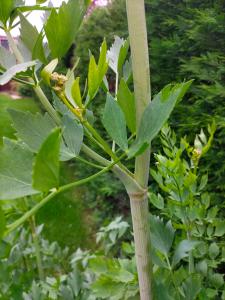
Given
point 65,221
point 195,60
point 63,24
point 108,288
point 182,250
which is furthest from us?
point 65,221

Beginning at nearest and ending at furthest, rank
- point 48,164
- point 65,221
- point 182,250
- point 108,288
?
point 48,164, point 182,250, point 108,288, point 65,221

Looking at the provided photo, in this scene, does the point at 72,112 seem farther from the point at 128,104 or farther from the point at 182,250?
the point at 182,250

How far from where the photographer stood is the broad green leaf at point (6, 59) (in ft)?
1.45

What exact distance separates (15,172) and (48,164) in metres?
0.08

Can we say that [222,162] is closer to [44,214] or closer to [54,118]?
[54,118]

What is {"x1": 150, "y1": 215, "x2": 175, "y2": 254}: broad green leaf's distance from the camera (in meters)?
0.70

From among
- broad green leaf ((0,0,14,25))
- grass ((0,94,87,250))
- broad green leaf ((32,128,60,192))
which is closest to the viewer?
broad green leaf ((32,128,60,192))

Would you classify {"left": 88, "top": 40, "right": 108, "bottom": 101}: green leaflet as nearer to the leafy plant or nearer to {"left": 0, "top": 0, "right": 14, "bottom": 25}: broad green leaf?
the leafy plant

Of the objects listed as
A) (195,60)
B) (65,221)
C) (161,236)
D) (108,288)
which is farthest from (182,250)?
(65,221)

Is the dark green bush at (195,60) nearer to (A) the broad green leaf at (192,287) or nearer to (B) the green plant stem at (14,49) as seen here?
(A) the broad green leaf at (192,287)

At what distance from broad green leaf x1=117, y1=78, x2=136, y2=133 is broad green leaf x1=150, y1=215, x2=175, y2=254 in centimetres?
29

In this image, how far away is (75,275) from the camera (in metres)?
1.07

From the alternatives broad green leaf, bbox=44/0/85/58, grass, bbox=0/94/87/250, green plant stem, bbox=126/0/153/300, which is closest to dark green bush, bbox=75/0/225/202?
green plant stem, bbox=126/0/153/300

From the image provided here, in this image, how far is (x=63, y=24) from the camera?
42cm
